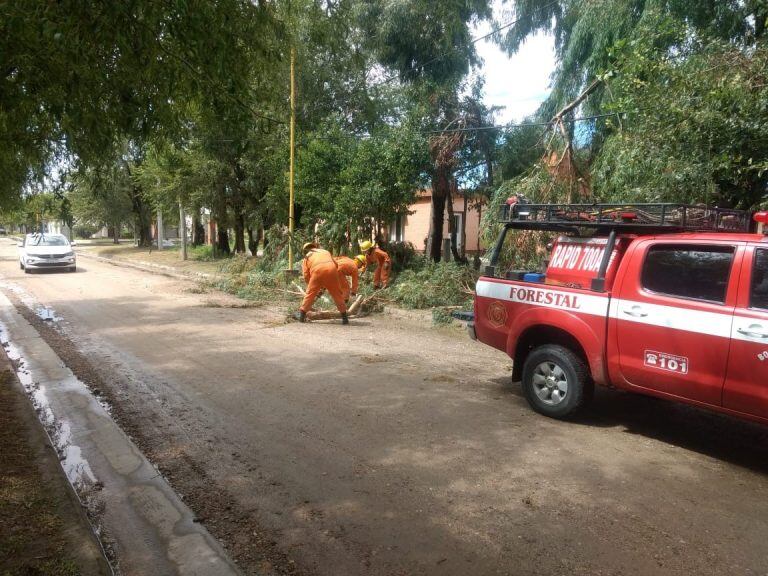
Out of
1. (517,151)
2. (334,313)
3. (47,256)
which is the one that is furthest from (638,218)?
(47,256)

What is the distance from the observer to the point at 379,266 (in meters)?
14.4

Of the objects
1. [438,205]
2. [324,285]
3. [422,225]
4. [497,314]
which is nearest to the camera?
[497,314]

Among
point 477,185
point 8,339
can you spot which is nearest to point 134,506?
point 8,339

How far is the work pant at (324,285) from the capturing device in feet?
34.7

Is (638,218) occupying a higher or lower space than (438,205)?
lower

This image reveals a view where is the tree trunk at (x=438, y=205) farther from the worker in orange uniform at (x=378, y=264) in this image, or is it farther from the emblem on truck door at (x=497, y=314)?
the emblem on truck door at (x=497, y=314)

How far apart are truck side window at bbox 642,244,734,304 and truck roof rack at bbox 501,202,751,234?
30 cm

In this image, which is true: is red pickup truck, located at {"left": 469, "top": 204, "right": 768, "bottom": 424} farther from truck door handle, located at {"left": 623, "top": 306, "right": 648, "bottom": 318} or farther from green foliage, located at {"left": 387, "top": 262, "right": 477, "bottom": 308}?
green foliage, located at {"left": 387, "top": 262, "right": 477, "bottom": 308}

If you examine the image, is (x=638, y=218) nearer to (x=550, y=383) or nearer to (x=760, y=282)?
(x=760, y=282)

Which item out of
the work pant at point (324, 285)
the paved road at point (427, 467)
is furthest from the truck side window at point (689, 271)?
the work pant at point (324, 285)

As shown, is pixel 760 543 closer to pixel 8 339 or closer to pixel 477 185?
pixel 8 339

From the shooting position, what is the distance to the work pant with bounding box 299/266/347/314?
10.6 metres

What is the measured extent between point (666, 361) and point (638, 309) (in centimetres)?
47

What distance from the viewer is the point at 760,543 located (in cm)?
345
